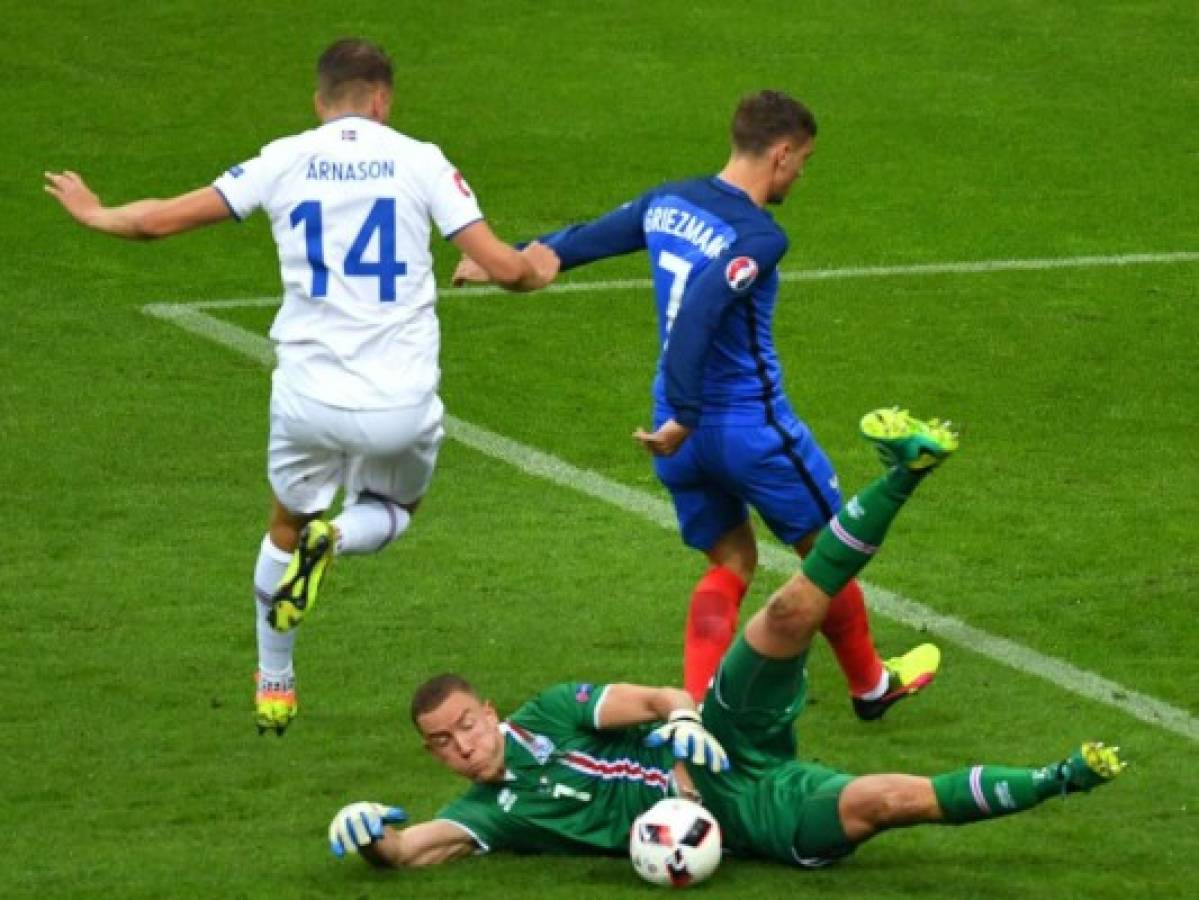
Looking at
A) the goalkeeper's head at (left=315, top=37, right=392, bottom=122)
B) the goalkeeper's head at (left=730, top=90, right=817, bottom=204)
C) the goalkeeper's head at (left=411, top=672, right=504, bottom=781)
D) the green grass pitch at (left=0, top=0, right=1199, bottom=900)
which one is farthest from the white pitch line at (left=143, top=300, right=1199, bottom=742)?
the goalkeeper's head at (left=315, top=37, right=392, bottom=122)

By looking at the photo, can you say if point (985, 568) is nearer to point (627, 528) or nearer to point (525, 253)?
point (627, 528)

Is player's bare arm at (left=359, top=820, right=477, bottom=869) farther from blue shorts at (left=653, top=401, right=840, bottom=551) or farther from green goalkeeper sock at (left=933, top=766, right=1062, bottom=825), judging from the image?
blue shorts at (left=653, top=401, right=840, bottom=551)

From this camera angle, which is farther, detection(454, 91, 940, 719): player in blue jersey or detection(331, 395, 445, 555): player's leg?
detection(331, 395, 445, 555): player's leg

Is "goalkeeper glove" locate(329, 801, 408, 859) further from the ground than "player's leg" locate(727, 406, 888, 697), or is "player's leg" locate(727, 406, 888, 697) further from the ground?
"player's leg" locate(727, 406, 888, 697)

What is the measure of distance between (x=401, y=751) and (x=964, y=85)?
12.3 metres

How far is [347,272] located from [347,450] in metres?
0.62

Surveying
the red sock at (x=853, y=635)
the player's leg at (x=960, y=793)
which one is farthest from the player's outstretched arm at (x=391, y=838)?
the red sock at (x=853, y=635)

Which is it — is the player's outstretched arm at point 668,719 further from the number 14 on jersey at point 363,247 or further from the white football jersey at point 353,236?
the number 14 on jersey at point 363,247

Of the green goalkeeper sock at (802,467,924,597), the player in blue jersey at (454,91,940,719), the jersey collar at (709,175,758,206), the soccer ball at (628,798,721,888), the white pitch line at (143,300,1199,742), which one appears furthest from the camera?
the white pitch line at (143,300,1199,742)

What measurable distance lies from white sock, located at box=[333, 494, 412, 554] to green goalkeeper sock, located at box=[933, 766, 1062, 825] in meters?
2.27

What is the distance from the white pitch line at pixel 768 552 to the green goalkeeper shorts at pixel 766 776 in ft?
5.84

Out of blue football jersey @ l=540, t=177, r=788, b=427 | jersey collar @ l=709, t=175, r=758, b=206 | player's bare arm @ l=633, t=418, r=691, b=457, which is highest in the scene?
jersey collar @ l=709, t=175, r=758, b=206

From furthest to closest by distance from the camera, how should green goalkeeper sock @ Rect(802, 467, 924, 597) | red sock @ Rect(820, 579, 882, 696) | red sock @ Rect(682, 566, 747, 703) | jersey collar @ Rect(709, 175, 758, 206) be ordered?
red sock @ Rect(820, 579, 882, 696), red sock @ Rect(682, 566, 747, 703), jersey collar @ Rect(709, 175, 758, 206), green goalkeeper sock @ Rect(802, 467, 924, 597)

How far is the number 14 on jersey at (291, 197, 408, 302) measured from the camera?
9680mm
